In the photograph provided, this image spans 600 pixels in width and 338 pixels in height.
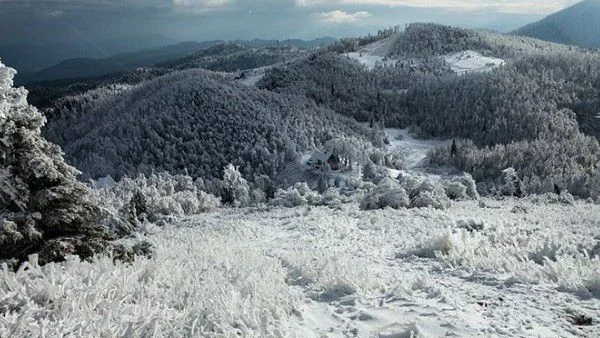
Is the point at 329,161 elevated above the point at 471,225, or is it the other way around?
the point at 471,225

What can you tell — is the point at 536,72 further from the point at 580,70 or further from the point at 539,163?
the point at 539,163

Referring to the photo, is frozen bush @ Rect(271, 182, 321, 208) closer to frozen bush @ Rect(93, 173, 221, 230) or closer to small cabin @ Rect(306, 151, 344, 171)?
frozen bush @ Rect(93, 173, 221, 230)

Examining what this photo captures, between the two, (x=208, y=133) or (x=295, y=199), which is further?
(x=208, y=133)

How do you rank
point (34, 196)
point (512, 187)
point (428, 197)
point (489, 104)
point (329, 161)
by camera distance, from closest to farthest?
point (34, 196) < point (428, 197) < point (512, 187) < point (329, 161) < point (489, 104)

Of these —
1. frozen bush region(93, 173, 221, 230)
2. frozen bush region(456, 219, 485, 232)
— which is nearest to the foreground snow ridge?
frozen bush region(456, 219, 485, 232)

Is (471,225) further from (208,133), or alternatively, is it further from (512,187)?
(208,133)

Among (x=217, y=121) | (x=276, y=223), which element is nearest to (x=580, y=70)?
(x=217, y=121)

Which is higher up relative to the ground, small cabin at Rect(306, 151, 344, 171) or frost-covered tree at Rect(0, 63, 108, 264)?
frost-covered tree at Rect(0, 63, 108, 264)

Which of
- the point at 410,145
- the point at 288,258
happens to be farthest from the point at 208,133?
the point at 288,258
